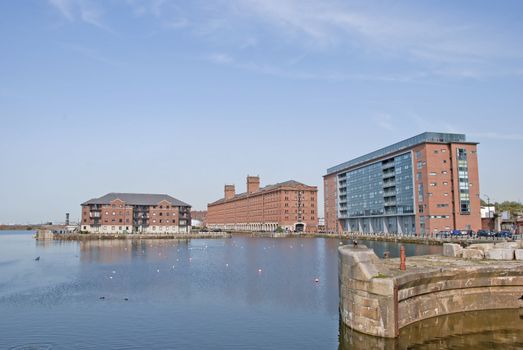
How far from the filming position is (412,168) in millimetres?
124875

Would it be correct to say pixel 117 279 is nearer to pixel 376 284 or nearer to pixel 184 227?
pixel 376 284

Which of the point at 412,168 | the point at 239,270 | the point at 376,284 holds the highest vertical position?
the point at 412,168

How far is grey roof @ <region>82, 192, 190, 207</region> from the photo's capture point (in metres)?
180

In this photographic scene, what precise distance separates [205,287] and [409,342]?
27.3m

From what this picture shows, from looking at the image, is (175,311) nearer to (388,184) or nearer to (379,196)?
(388,184)

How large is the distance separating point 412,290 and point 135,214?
563ft

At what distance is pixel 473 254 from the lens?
35.0m

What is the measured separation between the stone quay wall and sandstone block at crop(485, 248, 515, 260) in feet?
6.94

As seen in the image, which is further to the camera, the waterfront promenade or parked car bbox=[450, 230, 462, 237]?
parked car bbox=[450, 230, 462, 237]

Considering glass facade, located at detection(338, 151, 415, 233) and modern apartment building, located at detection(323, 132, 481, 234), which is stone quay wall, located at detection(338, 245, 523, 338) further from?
glass facade, located at detection(338, 151, 415, 233)

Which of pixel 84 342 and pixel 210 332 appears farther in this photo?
pixel 210 332

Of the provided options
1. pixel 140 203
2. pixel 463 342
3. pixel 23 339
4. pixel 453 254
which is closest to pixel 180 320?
pixel 23 339

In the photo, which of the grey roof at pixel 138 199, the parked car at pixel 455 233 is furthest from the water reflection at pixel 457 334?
the grey roof at pixel 138 199

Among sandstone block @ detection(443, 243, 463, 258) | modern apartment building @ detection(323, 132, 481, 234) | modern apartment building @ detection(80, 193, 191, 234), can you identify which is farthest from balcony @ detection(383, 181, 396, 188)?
sandstone block @ detection(443, 243, 463, 258)
